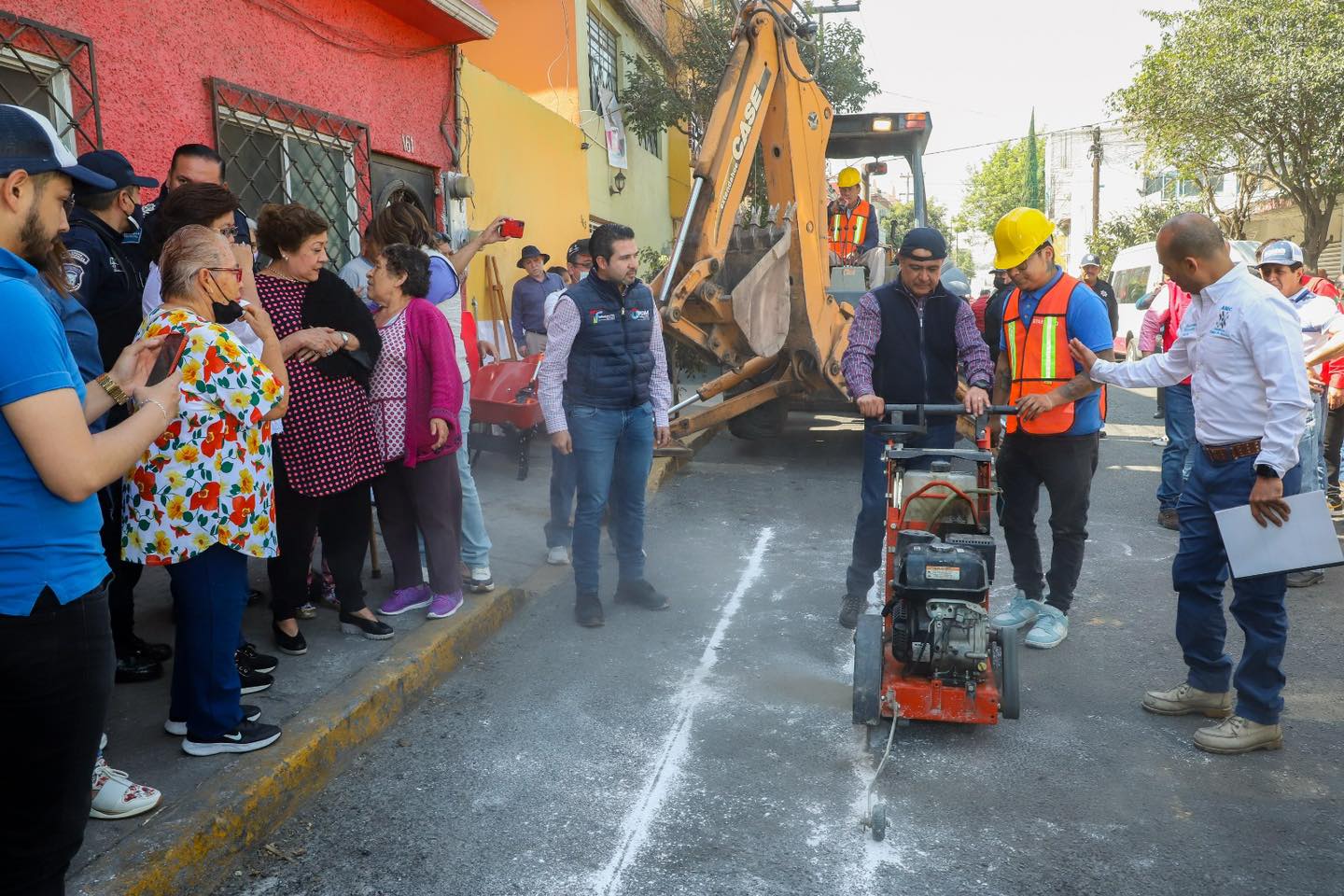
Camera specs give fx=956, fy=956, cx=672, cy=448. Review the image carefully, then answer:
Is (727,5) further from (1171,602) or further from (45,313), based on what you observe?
(45,313)

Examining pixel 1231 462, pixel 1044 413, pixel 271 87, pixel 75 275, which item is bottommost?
pixel 1231 462

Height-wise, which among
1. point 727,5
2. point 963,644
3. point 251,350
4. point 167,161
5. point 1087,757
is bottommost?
point 1087,757

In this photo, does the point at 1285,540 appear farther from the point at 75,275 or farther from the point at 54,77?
the point at 54,77

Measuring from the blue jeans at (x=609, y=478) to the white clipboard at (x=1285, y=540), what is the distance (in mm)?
2807

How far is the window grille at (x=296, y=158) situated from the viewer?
267 inches

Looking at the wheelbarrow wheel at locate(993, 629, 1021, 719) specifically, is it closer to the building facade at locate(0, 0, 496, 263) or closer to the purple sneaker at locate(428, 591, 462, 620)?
the purple sneaker at locate(428, 591, 462, 620)

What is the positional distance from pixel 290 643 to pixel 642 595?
1845mm

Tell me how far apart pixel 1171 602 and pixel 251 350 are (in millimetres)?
4856

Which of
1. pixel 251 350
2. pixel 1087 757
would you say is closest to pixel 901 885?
pixel 1087 757

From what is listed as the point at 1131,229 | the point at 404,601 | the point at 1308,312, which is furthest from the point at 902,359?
the point at 1131,229

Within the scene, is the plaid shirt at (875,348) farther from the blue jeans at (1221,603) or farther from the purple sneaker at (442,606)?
the purple sneaker at (442,606)

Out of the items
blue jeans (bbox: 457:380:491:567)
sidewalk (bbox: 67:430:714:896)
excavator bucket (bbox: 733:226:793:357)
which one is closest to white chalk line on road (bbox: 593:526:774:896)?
sidewalk (bbox: 67:430:714:896)

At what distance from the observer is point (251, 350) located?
3.48 metres

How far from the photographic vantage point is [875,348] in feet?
16.3
